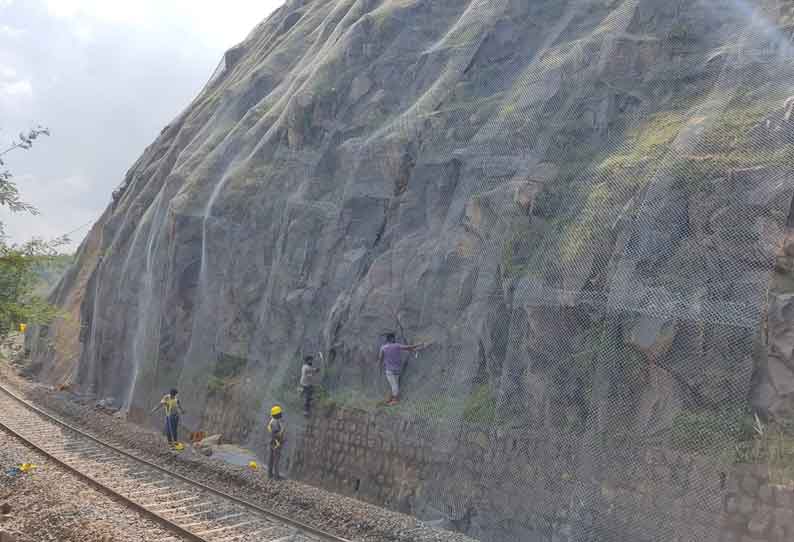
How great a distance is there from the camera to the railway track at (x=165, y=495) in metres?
9.55

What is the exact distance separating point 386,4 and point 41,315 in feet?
37.6

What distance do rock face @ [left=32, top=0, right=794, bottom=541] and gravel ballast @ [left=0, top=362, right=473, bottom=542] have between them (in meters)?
0.78

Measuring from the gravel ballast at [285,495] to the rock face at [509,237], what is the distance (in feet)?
2.57

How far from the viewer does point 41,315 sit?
17141mm

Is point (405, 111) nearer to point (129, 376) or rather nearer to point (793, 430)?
point (793, 430)

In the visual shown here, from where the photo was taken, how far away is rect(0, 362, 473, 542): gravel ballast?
957 centimetres

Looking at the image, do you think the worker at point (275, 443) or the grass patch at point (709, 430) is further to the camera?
the worker at point (275, 443)

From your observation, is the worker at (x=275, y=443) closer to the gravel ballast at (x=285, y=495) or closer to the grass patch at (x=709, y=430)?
the gravel ballast at (x=285, y=495)

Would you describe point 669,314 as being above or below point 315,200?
below

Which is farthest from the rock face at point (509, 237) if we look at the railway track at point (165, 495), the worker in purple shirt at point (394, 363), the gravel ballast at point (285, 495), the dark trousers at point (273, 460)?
the railway track at point (165, 495)

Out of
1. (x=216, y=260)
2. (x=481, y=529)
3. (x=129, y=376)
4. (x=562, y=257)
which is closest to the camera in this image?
(x=481, y=529)

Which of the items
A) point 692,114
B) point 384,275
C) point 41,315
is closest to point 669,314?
point 692,114

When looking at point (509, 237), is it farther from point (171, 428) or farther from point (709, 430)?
point (171, 428)

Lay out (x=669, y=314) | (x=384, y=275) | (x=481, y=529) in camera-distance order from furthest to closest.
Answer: (x=384, y=275)
(x=481, y=529)
(x=669, y=314)
